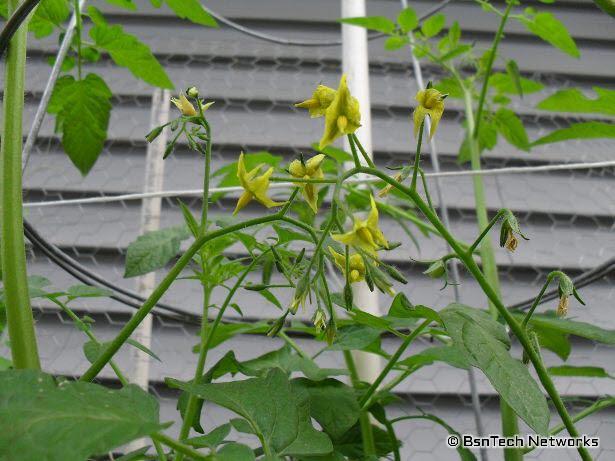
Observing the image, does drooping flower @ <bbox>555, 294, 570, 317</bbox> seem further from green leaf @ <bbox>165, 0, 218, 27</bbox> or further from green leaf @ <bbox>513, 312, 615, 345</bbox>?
green leaf @ <bbox>165, 0, 218, 27</bbox>

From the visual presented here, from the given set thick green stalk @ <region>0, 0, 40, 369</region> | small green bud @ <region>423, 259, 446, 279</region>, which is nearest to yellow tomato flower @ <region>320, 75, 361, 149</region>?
small green bud @ <region>423, 259, 446, 279</region>

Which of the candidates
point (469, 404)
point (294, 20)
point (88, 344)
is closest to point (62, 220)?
point (294, 20)

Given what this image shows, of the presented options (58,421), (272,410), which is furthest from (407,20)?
(58,421)

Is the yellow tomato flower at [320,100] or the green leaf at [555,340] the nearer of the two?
the yellow tomato flower at [320,100]

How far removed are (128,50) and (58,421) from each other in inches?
20.1

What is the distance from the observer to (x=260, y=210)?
1.85m

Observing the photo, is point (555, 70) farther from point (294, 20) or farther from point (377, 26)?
point (377, 26)

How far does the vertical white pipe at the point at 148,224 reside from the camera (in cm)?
109

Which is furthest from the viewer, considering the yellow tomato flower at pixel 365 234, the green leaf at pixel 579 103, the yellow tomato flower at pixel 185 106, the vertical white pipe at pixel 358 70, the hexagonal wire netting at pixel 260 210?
the hexagonal wire netting at pixel 260 210

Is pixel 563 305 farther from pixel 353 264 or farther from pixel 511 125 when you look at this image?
pixel 511 125

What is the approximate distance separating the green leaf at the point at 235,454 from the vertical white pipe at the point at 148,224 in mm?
662

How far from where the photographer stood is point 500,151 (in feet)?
6.59

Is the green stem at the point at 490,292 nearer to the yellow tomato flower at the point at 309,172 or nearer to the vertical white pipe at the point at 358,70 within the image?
the yellow tomato flower at the point at 309,172

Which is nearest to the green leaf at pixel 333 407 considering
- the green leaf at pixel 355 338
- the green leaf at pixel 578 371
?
the green leaf at pixel 355 338
